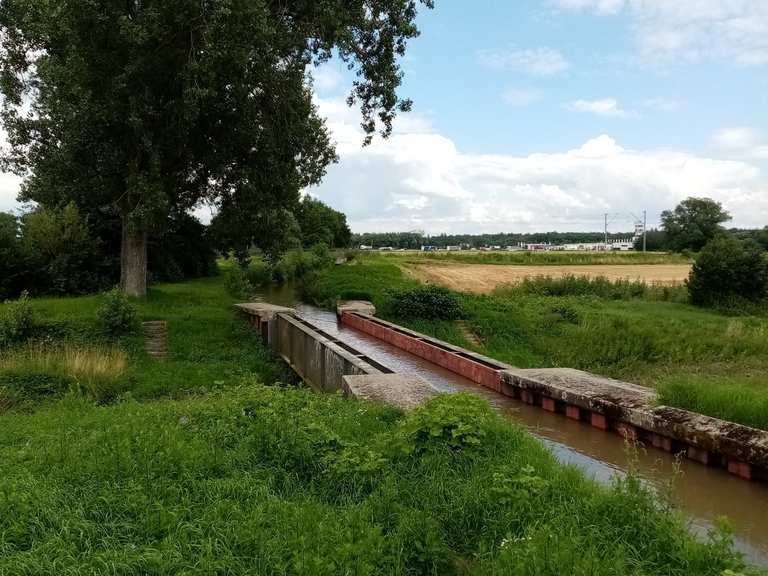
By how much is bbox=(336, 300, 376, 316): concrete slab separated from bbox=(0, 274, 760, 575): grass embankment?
47.0 feet

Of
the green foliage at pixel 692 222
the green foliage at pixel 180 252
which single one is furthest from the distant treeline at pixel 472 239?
the green foliage at pixel 180 252

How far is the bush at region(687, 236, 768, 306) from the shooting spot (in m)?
26.2

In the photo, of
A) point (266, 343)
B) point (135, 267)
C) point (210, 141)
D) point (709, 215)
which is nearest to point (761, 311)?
point (266, 343)

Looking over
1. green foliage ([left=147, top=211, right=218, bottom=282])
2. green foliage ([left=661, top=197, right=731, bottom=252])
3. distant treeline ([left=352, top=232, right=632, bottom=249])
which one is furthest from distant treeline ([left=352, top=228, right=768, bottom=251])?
green foliage ([left=147, top=211, right=218, bottom=282])

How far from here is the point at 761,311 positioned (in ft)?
83.0

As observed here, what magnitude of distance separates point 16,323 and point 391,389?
1057 cm

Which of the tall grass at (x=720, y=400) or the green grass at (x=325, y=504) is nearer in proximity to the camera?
the green grass at (x=325, y=504)

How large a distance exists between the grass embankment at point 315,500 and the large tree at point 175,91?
923 centimetres

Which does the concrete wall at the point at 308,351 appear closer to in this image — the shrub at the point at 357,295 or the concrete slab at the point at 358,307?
the concrete slab at the point at 358,307

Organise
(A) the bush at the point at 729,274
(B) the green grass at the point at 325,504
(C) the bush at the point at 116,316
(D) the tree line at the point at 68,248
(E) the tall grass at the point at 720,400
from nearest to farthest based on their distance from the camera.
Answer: (B) the green grass at the point at 325,504 → (E) the tall grass at the point at 720,400 → (C) the bush at the point at 116,316 → (D) the tree line at the point at 68,248 → (A) the bush at the point at 729,274

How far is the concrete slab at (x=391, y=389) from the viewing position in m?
7.40

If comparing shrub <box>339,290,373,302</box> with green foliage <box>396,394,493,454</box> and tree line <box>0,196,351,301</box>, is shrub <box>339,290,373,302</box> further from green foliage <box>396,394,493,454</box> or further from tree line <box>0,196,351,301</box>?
green foliage <box>396,394,493,454</box>

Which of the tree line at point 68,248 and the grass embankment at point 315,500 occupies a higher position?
the tree line at point 68,248

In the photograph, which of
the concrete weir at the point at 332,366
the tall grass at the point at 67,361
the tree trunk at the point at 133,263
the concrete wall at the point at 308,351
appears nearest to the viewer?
the concrete weir at the point at 332,366
